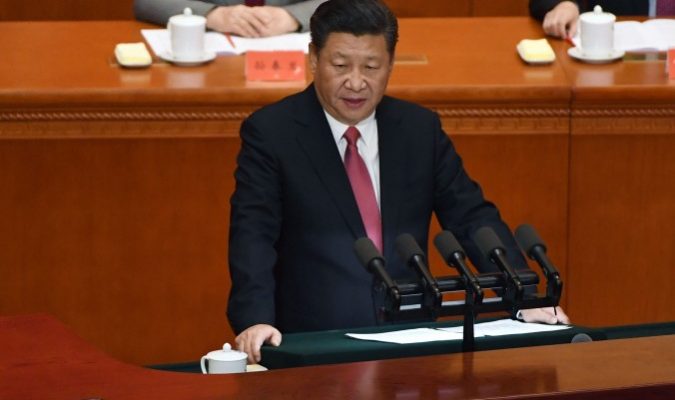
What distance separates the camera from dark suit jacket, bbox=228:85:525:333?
9.68 feet

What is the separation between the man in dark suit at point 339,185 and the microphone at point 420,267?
653 millimetres

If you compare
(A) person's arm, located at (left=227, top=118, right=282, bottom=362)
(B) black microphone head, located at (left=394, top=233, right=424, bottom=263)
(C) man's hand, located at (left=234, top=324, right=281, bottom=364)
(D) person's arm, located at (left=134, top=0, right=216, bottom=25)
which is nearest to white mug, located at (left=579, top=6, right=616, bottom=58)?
(D) person's arm, located at (left=134, top=0, right=216, bottom=25)

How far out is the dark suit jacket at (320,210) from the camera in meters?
2.95

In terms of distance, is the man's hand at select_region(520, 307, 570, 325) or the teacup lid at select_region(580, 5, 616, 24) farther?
the teacup lid at select_region(580, 5, 616, 24)

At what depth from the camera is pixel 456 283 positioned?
2225 mm

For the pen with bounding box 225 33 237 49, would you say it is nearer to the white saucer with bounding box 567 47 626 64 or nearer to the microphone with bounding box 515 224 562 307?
the white saucer with bounding box 567 47 626 64

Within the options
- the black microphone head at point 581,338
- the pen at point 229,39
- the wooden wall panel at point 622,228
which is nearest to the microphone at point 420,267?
the black microphone head at point 581,338

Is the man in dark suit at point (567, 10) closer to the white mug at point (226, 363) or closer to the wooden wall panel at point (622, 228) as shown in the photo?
the wooden wall panel at point (622, 228)

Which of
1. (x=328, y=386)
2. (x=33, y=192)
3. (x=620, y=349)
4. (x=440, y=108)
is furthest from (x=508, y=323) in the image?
(x=33, y=192)

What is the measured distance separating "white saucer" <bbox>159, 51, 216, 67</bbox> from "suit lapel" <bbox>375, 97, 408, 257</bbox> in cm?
108

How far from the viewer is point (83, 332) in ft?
12.7

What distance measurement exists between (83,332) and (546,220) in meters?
1.25

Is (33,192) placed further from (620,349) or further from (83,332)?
(620,349)

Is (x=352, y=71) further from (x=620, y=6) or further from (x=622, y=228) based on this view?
(x=620, y=6)
